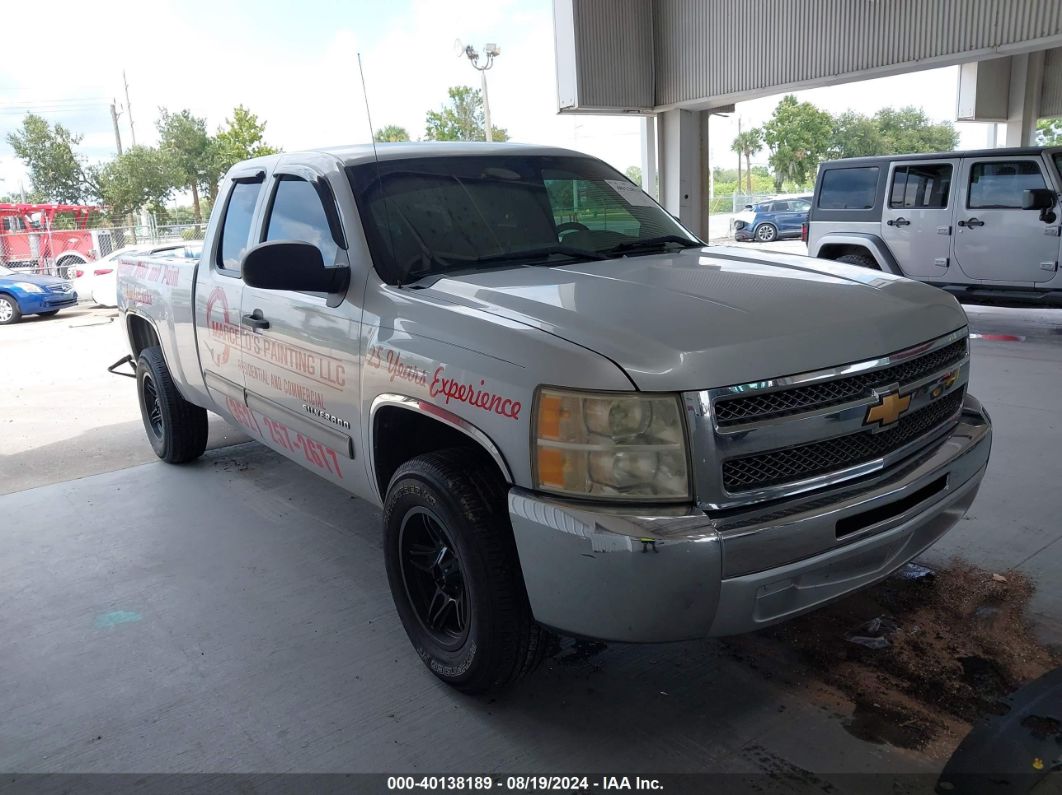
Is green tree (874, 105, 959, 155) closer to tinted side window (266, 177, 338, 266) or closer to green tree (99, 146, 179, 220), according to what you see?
green tree (99, 146, 179, 220)

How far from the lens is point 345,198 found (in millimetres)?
3408

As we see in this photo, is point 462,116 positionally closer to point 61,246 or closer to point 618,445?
point 61,246

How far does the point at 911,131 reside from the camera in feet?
220

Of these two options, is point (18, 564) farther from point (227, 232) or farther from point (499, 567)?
point (499, 567)

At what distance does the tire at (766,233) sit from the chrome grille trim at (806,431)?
94.8 ft

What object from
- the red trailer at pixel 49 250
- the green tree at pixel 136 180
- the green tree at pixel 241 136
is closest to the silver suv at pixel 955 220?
the red trailer at pixel 49 250

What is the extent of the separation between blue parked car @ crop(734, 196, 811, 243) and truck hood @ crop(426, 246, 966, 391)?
93.1 feet

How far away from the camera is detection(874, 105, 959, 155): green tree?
63.6 meters

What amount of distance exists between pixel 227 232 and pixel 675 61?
A: 490 inches

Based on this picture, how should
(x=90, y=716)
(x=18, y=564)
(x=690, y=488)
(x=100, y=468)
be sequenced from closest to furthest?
(x=690, y=488)
(x=90, y=716)
(x=18, y=564)
(x=100, y=468)

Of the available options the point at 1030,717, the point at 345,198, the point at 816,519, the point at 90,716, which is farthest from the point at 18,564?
the point at 1030,717

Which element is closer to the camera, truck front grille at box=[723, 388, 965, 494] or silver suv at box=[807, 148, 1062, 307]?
truck front grille at box=[723, 388, 965, 494]

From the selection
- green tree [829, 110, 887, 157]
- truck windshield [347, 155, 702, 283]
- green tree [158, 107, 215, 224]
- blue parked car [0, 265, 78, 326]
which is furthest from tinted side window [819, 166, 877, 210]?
green tree [829, 110, 887, 157]

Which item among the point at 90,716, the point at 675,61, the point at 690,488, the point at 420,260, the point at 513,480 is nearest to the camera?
the point at 690,488
